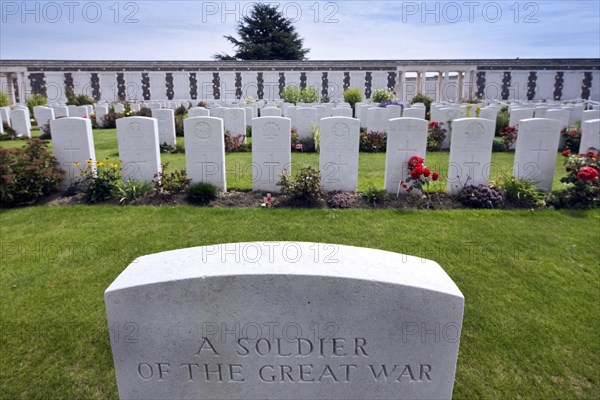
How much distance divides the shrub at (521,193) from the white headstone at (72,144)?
326 inches

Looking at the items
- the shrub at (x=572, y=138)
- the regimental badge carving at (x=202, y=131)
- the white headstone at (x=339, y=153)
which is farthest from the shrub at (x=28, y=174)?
the shrub at (x=572, y=138)

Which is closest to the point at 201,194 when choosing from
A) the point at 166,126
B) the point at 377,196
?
the point at 377,196

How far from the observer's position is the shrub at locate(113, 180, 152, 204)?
809 centimetres

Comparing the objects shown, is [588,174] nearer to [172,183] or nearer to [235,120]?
[172,183]

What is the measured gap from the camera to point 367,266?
1.86 m

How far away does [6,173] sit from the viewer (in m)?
7.82

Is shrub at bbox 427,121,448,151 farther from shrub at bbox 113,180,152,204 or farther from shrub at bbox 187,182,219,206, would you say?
shrub at bbox 113,180,152,204

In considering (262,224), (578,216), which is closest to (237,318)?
(262,224)

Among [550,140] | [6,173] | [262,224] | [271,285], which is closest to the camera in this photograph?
[271,285]

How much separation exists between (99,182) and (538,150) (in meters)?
8.71

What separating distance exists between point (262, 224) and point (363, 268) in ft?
16.3

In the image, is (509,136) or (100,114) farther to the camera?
(100,114)

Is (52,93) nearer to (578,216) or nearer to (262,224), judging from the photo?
(262,224)

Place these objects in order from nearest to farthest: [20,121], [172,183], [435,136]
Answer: [172,183] → [435,136] → [20,121]
